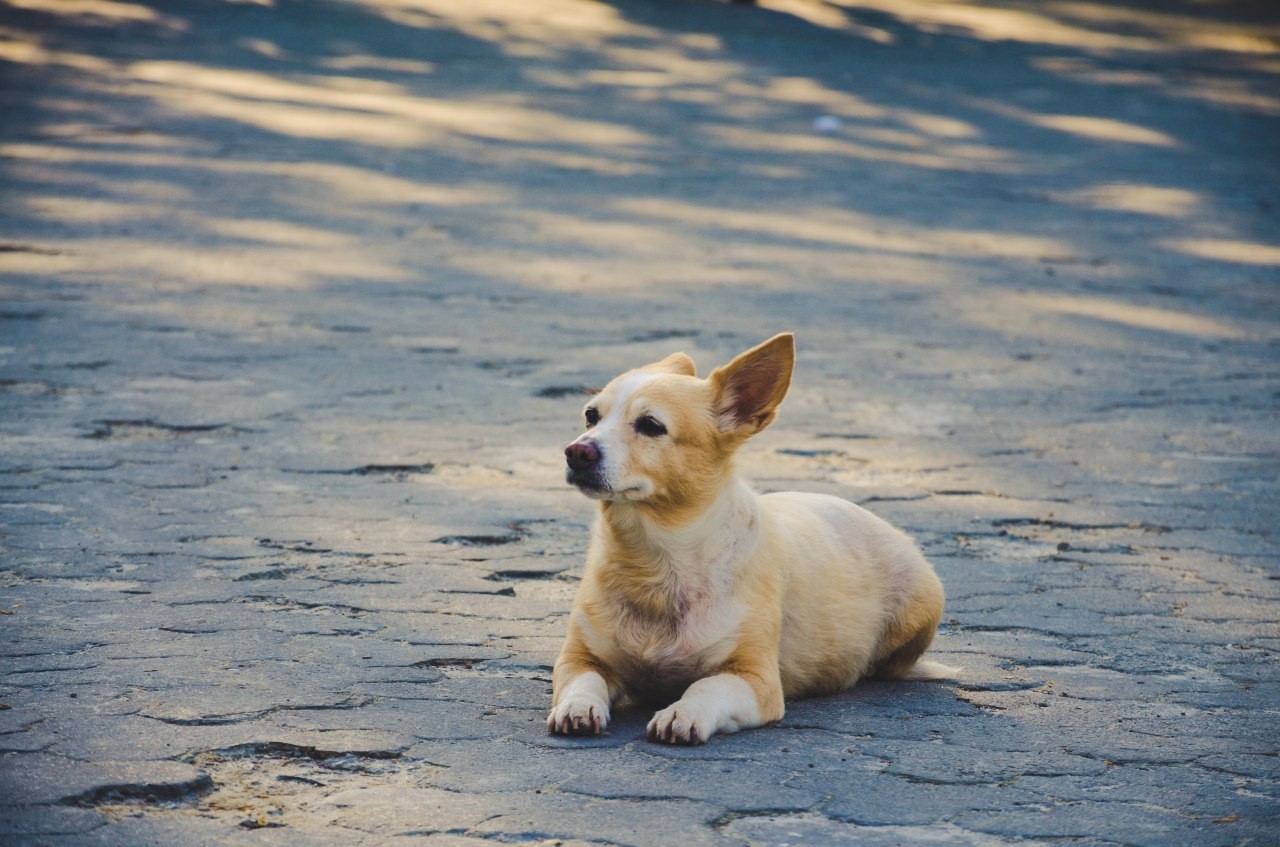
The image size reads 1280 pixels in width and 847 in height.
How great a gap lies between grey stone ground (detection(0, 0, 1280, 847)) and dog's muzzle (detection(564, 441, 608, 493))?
0.60 metres

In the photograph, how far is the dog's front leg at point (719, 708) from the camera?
3.46 m

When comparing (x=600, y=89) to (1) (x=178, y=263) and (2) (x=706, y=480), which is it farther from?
(2) (x=706, y=480)

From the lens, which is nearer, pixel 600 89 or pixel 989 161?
pixel 989 161

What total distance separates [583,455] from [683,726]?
688mm

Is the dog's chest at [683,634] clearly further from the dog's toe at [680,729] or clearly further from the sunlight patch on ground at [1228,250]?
the sunlight patch on ground at [1228,250]

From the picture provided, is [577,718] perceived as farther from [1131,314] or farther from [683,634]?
[1131,314]

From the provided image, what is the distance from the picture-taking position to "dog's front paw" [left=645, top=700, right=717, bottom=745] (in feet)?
11.3

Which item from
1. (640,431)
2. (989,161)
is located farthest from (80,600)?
(989,161)

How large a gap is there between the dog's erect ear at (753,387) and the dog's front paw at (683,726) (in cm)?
78

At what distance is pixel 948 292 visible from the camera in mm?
9352

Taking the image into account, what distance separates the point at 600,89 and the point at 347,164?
374cm

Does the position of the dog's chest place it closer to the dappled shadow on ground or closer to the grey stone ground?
the grey stone ground

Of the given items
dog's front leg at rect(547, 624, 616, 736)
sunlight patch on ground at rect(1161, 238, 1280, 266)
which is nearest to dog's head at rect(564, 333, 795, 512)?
dog's front leg at rect(547, 624, 616, 736)

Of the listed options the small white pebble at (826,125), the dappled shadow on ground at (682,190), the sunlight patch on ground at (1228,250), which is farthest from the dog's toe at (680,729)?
the small white pebble at (826,125)
